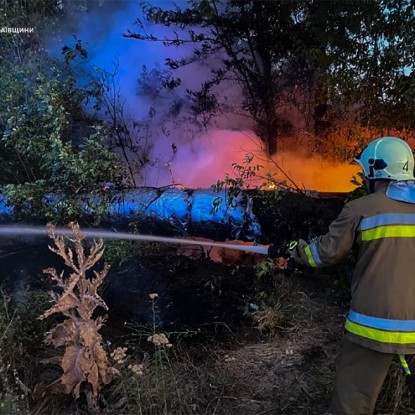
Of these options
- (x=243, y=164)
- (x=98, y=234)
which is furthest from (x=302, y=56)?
(x=98, y=234)

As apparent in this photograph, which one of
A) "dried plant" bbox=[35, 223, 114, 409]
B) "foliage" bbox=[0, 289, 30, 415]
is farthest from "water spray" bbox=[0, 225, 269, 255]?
"dried plant" bbox=[35, 223, 114, 409]

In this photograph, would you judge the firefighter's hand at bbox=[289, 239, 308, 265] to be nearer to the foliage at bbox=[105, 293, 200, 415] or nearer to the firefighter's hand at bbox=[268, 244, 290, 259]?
the firefighter's hand at bbox=[268, 244, 290, 259]

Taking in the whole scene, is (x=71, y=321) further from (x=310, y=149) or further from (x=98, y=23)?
(x=98, y=23)

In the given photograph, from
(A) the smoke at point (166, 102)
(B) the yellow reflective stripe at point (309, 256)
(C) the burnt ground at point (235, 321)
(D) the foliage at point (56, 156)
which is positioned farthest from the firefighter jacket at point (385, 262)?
(A) the smoke at point (166, 102)

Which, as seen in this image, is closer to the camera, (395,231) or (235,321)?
(395,231)

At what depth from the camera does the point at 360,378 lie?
2.13 metres

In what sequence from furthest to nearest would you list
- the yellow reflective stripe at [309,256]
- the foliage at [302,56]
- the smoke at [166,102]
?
1. the smoke at [166,102]
2. the foliage at [302,56]
3. the yellow reflective stripe at [309,256]

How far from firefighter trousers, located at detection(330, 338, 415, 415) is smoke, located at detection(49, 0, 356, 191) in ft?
18.6

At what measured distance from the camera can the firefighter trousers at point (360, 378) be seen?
6.89ft

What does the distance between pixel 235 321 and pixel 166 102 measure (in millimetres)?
5461

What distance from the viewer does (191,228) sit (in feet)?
17.7

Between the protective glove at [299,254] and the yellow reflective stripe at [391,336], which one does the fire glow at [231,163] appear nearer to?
the protective glove at [299,254]

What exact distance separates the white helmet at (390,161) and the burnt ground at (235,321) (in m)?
1.17

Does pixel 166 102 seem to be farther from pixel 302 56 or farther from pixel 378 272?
pixel 378 272
